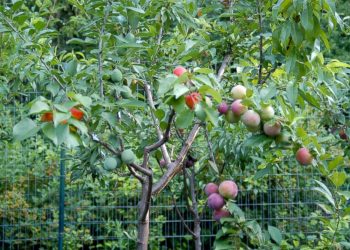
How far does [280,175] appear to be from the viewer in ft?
16.5

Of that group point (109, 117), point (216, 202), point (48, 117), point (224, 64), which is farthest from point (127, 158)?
point (224, 64)

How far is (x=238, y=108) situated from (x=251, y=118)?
1.8 inches

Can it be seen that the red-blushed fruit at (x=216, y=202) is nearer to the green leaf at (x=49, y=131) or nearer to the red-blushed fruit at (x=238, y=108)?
the red-blushed fruit at (x=238, y=108)

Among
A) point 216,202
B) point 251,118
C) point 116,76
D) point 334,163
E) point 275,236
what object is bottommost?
point 275,236

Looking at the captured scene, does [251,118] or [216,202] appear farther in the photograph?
[216,202]

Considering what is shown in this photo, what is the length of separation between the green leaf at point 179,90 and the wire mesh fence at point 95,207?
3223mm

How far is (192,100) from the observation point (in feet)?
5.13

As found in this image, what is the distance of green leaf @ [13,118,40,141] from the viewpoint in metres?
1.43

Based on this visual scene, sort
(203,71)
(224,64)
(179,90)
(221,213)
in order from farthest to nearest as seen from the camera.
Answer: (224,64)
(221,213)
(203,71)
(179,90)

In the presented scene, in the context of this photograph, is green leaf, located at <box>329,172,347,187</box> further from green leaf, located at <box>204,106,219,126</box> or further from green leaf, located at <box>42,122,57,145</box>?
green leaf, located at <box>42,122,57,145</box>

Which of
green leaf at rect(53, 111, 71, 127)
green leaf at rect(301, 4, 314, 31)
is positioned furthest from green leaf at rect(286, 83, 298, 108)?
green leaf at rect(53, 111, 71, 127)

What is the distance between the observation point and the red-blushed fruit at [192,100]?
1562 mm

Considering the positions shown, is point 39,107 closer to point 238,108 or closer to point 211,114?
point 211,114

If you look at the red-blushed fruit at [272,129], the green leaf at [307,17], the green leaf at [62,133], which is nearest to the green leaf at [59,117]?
the green leaf at [62,133]
